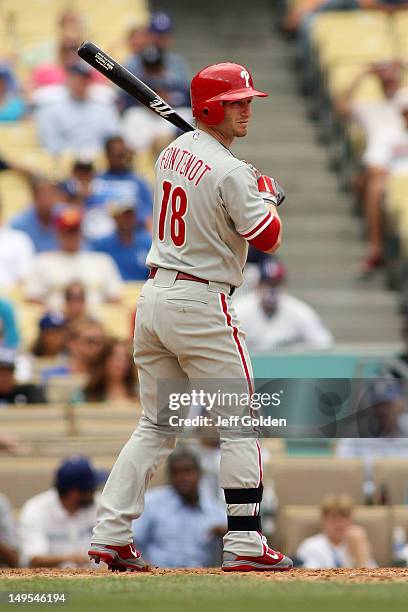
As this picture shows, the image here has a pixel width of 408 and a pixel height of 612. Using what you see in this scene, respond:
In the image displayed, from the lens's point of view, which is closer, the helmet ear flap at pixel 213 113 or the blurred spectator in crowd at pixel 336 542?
the helmet ear flap at pixel 213 113

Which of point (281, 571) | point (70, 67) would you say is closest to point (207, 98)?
point (281, 571)

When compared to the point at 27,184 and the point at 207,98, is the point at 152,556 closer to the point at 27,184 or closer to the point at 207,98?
the point at 207,98

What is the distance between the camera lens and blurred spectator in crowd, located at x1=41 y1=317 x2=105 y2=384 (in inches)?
376

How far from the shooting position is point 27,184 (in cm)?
1147

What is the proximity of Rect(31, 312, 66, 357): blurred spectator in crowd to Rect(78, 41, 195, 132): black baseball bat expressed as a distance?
12.7 ft

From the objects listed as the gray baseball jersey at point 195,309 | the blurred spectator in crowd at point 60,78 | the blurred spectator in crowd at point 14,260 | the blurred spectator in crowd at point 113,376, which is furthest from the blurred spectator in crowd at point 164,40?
the gray baseball jersey at point 195,309

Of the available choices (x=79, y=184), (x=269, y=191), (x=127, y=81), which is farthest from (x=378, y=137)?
(x=269, y=191)

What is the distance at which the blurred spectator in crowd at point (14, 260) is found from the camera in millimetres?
10680

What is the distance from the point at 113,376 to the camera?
9.34 m

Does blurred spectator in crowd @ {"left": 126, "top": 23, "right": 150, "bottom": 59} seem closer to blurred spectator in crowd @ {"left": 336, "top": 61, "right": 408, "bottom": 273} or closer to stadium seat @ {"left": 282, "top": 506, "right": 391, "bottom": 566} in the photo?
blurred spectator in crowd @ {"left": 336, "top": 61, "right": 408, "bottom": 273}

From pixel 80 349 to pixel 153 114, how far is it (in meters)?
2.88

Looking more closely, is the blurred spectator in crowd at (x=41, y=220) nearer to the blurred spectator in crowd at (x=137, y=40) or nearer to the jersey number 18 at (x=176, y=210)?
the blurred spectator in crowd at (x=137, y=40)

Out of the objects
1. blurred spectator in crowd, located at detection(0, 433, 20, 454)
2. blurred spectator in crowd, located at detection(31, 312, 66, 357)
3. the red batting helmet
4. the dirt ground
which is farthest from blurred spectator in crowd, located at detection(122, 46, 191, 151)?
the dirt ground

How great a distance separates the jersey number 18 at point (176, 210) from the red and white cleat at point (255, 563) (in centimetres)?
121
